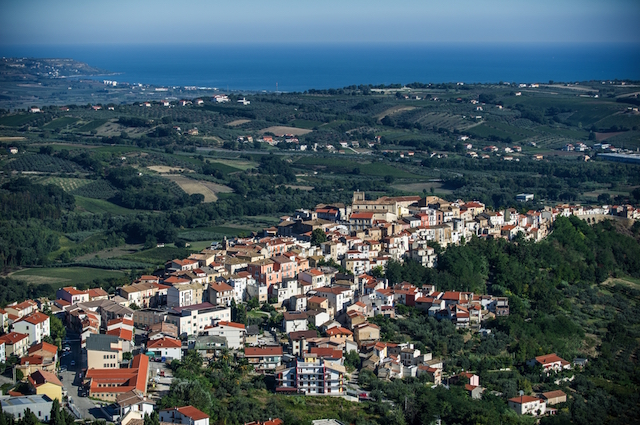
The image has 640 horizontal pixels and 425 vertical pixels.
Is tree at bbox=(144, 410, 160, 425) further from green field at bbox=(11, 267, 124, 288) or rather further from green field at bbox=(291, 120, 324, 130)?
green field at bbox=(291, 120, 324, 130)

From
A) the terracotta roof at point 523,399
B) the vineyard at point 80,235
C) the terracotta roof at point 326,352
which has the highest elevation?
the terracotta roof at point 326,352

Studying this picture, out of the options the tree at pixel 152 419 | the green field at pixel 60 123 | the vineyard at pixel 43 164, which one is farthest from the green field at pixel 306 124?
the tree at pixel 152 419

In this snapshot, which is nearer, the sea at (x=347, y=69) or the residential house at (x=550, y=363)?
the residential house at (x=550, y=363)

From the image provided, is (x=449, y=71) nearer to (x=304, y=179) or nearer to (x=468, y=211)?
(x=304, y=179)

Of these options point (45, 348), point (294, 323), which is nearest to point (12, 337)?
point (45, 348)

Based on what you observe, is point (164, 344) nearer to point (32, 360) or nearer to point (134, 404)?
point (32, 360)

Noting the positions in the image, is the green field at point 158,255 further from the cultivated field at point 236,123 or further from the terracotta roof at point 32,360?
the cultivated field at point 236,123

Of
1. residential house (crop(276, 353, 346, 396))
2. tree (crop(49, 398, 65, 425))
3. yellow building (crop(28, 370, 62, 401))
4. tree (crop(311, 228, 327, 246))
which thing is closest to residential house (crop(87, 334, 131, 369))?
yellow building (crop(28, 370, 62, 401))

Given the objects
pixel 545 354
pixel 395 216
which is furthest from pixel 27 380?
pixel 395 216

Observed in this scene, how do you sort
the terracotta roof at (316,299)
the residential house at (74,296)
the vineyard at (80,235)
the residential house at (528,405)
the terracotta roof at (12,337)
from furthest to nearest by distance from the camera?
the vineyard at (80,235) → the terracotta roof at (316,299) → the residential house at (74,296) → the terracotta roof at (12,337) → the residential house at (528,405)
